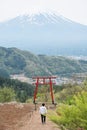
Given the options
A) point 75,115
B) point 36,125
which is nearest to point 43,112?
point 36,125

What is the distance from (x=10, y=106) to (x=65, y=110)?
1871cm

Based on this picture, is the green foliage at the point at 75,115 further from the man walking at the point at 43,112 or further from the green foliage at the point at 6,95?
the green foliage at the point at 6,95

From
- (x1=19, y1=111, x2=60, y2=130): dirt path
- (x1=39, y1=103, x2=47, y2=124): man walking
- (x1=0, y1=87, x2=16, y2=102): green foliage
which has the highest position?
(x1=0, y1=87, x2=16, y2=102): green foliage

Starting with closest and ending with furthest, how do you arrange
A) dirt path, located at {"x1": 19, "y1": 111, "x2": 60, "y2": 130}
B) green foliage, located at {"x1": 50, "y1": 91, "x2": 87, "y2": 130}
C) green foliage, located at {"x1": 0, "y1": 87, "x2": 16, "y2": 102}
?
green foliage, located at {"x1": 50, "y1": 91, "x2": 87, "y2": 130} < dirt path, located at {"x1": 19, "y1": 111, "x2": 60, "y2": 130} < green foliage, located at {"x1": 0, "y1": 87, "x2": 16, "y2": 102}

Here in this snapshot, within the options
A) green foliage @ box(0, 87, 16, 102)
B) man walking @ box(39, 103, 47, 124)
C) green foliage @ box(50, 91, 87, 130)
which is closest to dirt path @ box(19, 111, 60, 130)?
man walking @ box(39, 103, 47, 124)

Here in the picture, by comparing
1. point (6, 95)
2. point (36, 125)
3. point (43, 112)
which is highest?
point (6, 95)

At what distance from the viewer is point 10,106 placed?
129 ft

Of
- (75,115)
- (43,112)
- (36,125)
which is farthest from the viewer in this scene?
(36,125)

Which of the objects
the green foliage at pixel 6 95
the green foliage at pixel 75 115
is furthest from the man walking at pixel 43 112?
the green foliage at pixel 6 95

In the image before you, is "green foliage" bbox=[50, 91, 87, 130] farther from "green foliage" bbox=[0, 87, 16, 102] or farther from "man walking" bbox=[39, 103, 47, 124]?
"green foliage" bbox=[0, 87, 16, 102]

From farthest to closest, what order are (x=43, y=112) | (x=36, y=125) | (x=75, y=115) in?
(x=36, y=125)
(x=43, y=112)
(x=75, y=115)

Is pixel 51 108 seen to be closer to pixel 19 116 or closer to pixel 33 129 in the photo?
pixel 19 116

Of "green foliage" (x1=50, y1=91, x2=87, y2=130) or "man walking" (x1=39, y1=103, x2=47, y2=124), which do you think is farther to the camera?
"man walking" (x1=39, y1=103, x2=47, y2=124)

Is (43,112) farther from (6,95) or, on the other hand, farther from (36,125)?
(6,95)
